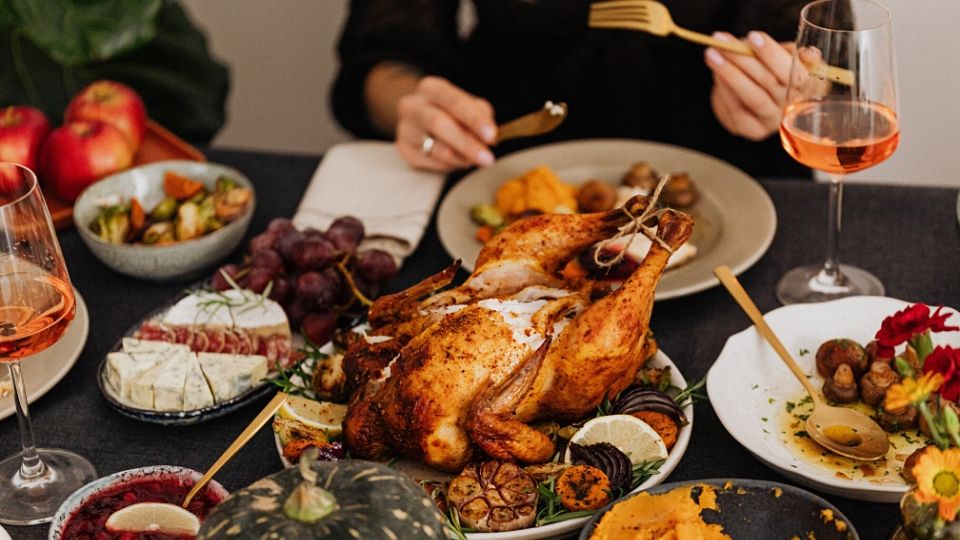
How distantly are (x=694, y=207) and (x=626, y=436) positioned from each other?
762mm

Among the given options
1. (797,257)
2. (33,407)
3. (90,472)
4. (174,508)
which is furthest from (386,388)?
(797,257)

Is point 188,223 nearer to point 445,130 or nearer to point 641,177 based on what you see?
point 445,130

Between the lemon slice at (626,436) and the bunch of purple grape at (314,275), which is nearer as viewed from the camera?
the lemon slice at (626,436)

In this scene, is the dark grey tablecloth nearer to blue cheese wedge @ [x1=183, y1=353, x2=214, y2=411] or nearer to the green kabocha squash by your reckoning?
blue cheese wedge @ [x1=183, y1=353, x2=214, y2=411]

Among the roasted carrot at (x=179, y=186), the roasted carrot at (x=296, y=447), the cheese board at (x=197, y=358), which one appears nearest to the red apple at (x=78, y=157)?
the roasted carrot at (x=179, y=186)

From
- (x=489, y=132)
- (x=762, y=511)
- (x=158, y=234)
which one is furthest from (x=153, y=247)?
(x=762, y=511)

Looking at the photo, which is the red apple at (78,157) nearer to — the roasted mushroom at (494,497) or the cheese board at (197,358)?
the cheese board at (197,358)

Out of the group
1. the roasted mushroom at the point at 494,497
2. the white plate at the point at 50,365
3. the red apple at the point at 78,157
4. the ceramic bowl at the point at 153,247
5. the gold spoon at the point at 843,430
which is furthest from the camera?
the red apple at the point at 78,157

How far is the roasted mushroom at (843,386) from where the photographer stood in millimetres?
1391

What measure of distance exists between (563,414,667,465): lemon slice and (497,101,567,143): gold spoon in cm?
71

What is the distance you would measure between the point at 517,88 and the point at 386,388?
147cm

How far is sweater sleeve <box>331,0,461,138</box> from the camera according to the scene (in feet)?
7.98

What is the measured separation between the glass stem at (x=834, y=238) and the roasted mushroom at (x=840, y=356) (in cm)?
27

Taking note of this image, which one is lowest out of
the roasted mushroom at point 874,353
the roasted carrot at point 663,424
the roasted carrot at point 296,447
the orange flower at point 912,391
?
the roasted carrot at point 296,447
